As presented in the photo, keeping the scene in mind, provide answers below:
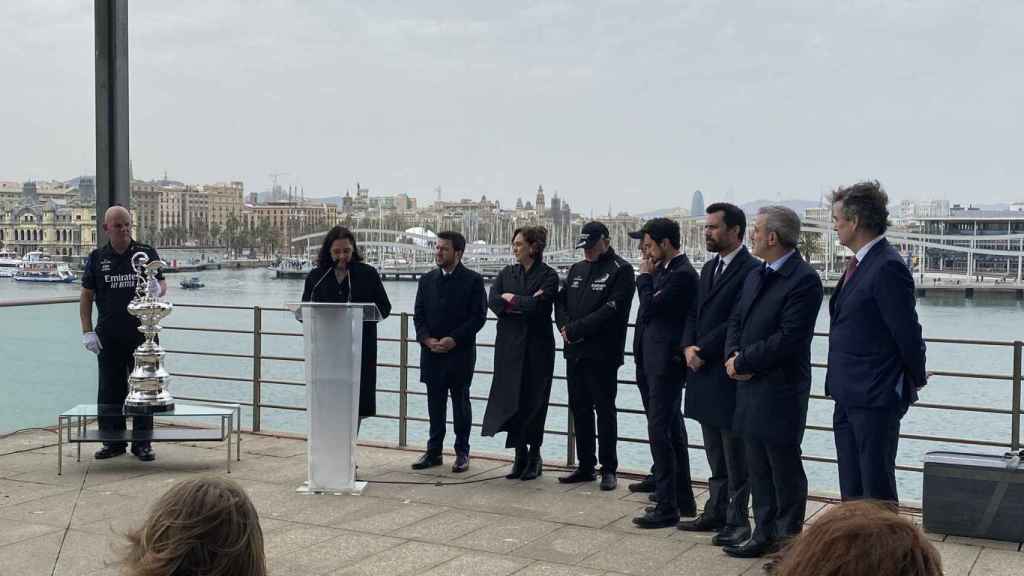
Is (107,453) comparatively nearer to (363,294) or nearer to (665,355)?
(363,294)

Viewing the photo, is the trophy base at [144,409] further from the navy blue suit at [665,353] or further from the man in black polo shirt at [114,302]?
the navy blue suit at [665,353]

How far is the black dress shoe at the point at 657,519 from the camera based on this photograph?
5.36m

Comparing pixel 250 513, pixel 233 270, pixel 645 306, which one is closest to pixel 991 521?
pixel 645 306

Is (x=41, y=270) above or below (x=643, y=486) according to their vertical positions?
above

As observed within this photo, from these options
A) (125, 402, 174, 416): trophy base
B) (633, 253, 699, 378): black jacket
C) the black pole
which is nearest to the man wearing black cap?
(633, 253, 699, 378): black jacket

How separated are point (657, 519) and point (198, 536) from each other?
4.06m

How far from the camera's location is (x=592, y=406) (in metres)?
6.28

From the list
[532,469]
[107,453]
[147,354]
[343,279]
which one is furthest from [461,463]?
[107,453]

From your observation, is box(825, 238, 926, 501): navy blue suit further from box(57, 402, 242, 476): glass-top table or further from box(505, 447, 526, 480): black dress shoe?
box(57, 402, 242, 476): glass-top table

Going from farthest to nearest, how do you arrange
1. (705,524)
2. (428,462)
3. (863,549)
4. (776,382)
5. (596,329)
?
(428,462) < (596,329) < (705,524) < (776,382) < (863,549)

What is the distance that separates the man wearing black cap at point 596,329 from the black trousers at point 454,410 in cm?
77

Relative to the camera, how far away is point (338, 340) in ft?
19.7

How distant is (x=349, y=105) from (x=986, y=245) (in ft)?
115

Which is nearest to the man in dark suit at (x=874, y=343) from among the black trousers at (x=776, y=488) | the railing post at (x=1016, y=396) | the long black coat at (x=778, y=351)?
the long black coat at (x=778, y=351)
